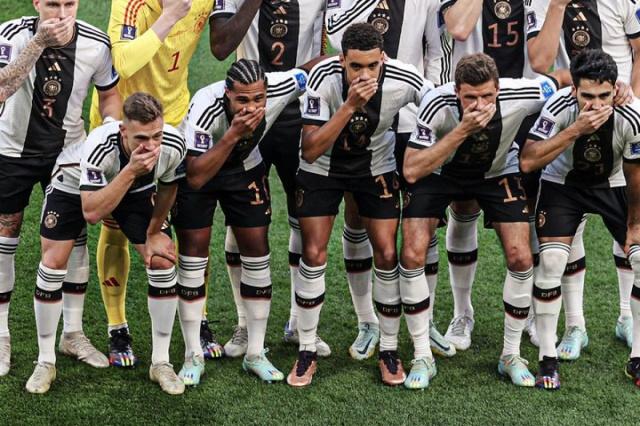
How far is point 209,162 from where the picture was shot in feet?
21.5

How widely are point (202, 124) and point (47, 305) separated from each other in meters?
1.46

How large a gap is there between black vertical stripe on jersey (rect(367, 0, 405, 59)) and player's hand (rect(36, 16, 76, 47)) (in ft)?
6.26

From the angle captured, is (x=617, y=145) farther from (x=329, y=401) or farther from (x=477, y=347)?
(x=329, y=401)

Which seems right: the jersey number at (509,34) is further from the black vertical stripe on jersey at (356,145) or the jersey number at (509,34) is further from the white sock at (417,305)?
the white sock at (417,305)

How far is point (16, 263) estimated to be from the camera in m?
8.65

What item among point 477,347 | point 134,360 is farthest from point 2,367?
point 477,347

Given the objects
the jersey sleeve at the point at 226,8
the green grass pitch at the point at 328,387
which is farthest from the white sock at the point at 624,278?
the jersey sleeve at the point at 226,8

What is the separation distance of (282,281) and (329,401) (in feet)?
6.69

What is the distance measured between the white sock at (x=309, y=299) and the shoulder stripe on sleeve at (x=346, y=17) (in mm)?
1537

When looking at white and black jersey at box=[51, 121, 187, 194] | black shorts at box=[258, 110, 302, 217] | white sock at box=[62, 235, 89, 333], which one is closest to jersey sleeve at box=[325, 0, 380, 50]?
black shorts at box=[258, 110, 302, 217]

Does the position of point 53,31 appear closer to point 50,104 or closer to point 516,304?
point 50,104

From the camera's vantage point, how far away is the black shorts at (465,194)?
6.86 meters

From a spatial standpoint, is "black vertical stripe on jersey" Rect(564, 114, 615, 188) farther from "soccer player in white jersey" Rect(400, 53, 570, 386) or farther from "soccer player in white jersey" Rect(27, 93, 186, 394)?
"soccer player in white jersey" Rect(27, 93, 186, 394)

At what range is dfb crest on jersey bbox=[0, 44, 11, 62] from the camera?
666cm
